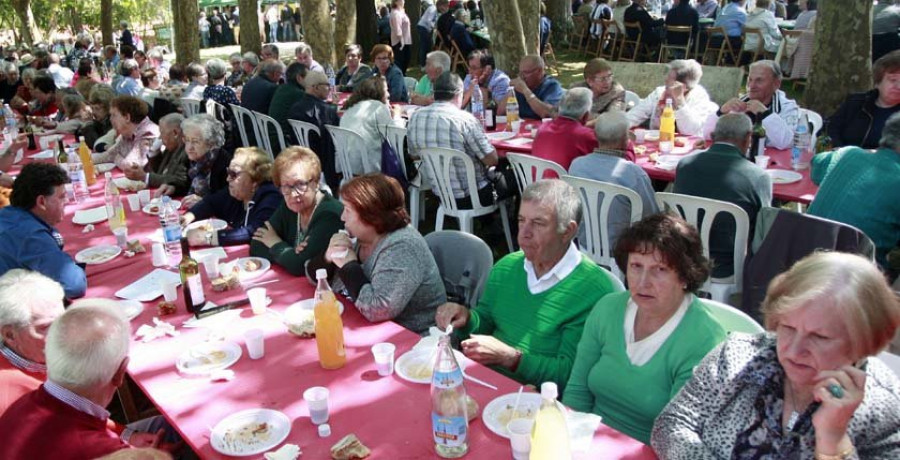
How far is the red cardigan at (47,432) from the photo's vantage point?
1.95 metres

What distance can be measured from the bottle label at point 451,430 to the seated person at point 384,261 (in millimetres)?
928

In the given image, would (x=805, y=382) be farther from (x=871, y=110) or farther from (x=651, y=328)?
(x=871, y=110)

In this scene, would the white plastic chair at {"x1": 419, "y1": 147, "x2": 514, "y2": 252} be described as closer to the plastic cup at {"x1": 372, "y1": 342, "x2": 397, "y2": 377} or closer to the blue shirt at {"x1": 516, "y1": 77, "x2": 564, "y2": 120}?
the blue shirt at {"x1": 516, "y1": 77, "x2": 564, "y2": 120}

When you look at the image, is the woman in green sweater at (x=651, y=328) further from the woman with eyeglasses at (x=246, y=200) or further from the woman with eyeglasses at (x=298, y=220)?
the woman with eyeglasses at (x=246, y=200)

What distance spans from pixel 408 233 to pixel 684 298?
122cm

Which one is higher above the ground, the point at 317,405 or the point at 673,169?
the point at 673,169

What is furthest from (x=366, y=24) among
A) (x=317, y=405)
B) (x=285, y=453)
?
(x=285, y=453)

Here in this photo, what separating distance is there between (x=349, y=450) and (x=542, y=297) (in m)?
1.07

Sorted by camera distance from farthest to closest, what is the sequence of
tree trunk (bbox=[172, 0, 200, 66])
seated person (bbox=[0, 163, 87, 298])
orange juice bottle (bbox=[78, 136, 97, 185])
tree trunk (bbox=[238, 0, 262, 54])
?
tree trunk (bbox=[238, 0, 262, 54]) < tree trunk (bbox=[172, 0, 200, 66]) < orange juice bottle (bbox=[78, 136, 97, 185]) < seated person (bbox=[0, 163, 87, 298])

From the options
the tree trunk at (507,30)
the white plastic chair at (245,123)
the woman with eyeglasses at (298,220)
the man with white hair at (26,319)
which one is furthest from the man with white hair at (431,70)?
the man with white hair at (26,319)

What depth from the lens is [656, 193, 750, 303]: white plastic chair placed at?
142 inches

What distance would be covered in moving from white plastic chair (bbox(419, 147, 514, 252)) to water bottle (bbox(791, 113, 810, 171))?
2137mm

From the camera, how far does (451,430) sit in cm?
186

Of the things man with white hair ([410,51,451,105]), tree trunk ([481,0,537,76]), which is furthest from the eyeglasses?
tree trunk ([481,0,537,76])
